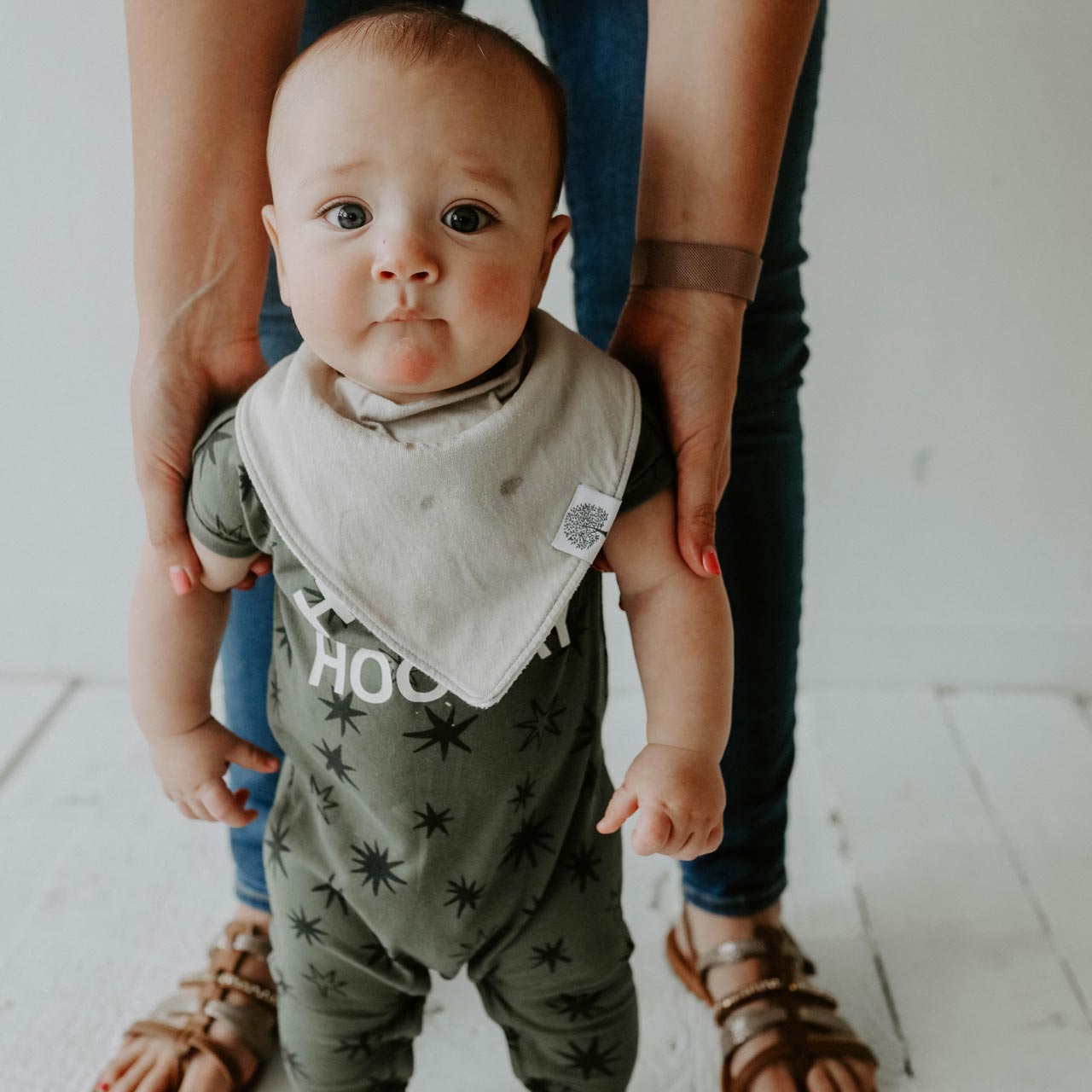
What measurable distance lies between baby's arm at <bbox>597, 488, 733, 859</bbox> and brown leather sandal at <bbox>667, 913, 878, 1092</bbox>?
1.08ft

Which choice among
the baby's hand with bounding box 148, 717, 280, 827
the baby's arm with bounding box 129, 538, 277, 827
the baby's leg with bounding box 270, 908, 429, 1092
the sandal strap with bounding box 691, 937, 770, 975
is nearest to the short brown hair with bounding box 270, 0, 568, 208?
the baby's arm with bounding box 129, 538, 277, 827

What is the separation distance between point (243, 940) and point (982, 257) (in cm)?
108

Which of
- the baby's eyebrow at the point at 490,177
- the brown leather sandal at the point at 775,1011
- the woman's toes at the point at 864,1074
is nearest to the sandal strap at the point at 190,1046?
the brown leather sandal at the point at 775,1011

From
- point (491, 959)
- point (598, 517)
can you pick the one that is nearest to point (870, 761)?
point (491, 959)

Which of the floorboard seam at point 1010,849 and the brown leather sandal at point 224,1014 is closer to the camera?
the brown leather sandal at point 224,1014

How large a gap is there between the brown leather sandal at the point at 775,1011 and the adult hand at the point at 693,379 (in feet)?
1.54

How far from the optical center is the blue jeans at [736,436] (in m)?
0.87

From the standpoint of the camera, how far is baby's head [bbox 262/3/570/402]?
2.06 feet

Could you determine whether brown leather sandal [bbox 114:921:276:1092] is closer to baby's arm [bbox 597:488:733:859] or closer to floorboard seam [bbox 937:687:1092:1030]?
baby's arm [bbox 597:488:733:859]

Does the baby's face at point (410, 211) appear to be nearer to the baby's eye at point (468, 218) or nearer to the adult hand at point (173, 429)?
the baby's eye at point (468, 218)

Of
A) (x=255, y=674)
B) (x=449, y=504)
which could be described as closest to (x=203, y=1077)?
(x=255, y=674)

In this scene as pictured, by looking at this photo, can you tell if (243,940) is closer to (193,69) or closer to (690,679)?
(690,679)

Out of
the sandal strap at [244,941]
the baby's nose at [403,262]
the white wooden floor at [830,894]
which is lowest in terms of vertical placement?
the white wooden floor at [830,894]

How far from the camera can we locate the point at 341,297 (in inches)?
25.2
